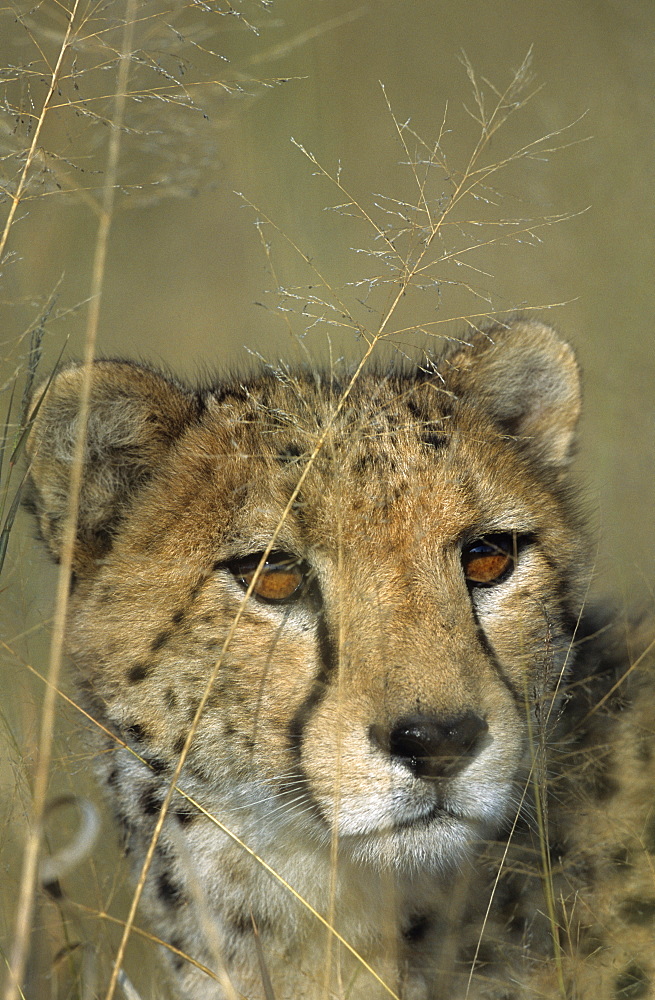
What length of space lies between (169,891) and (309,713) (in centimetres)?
67

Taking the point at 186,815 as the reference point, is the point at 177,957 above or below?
below

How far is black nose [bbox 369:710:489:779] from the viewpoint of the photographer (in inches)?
65.2

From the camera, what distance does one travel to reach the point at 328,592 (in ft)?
6.33

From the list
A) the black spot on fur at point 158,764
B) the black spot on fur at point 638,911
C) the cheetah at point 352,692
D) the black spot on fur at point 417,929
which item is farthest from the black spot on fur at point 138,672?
the black spot on fur at point 638,911

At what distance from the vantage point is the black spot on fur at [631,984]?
1.93 meters

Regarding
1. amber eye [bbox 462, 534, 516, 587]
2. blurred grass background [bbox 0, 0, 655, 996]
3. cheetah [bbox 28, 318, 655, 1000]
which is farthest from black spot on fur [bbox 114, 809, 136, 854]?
amber eye [bbox 462, 534, 516, 587]

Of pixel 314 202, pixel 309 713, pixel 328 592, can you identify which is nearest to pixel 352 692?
pixel 309 713

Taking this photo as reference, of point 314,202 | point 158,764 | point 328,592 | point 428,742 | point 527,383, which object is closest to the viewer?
point 428,742

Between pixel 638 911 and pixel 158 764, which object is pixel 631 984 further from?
pixel 158 764

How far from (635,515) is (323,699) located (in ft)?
7.01

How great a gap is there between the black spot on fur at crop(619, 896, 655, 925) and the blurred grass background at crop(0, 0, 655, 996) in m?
0.81

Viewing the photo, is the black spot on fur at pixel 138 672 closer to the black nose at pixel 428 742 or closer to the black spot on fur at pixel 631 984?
the black nose at pixel 428 742

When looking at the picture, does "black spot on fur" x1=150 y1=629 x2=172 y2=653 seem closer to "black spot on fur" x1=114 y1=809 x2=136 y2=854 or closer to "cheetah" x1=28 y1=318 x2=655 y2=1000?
"cheetah" x1=28 y1=318 x2=655 y2=1000

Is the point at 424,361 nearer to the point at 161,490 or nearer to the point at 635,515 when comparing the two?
the point at 161,490
